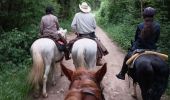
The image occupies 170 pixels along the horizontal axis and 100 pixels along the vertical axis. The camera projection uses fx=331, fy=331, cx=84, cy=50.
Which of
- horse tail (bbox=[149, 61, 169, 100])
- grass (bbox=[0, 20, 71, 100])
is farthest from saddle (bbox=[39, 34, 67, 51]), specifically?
horse tail (bbox=[149, 61, 169, 100])

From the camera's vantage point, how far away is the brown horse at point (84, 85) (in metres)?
2.32

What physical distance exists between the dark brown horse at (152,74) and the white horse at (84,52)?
4.71 ft

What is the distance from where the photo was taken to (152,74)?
5941 millimetres

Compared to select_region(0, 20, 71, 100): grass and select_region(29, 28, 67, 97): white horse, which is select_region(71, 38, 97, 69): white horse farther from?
select_region(0, 20, 71, 100): grass

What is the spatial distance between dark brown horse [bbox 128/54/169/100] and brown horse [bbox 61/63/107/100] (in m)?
3.28

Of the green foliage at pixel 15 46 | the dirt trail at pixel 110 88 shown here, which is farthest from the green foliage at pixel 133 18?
the green foliage at pixel 15 46

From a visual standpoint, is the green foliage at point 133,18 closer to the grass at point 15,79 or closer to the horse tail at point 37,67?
the horse tail at point 37,67

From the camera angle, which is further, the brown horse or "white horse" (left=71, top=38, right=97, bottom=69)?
"white horse" (left=71, top=38, right=97, bottom=69)

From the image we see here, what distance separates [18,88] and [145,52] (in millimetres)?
3158

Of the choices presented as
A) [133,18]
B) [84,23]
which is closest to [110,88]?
[84,23]

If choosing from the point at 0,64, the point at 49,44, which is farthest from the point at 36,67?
the point at 0,64

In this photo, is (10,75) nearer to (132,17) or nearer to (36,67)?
(36,67)

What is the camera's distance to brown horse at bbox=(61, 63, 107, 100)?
7.62 ft

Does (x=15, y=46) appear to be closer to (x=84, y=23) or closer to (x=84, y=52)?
(x=84, y=23)
